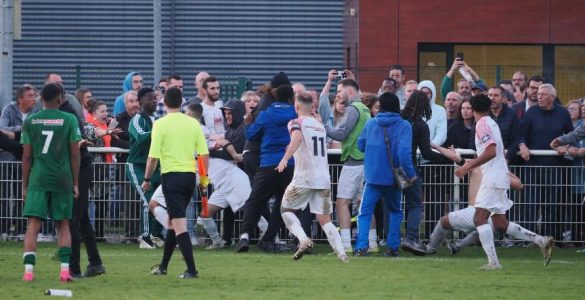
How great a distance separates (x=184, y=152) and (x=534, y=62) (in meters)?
16.2

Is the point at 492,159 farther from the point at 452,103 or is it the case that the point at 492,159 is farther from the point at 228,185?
the point at 452,103

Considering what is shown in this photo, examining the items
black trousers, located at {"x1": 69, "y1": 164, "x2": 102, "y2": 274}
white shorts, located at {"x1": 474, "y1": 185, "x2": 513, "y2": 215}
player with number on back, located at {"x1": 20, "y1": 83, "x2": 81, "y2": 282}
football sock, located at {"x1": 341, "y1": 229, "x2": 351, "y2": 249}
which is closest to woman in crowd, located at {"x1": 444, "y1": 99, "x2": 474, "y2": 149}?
football sock, located at {"x1": 341, "y1": 229, "x2": 351, "y2": 249}

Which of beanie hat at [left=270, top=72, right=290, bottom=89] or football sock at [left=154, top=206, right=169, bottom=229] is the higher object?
beanie hat at [left=270, top=72, right=290, bottom=89]

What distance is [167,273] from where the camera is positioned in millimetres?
14352

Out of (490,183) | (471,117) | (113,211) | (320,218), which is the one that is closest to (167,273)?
(320,218)

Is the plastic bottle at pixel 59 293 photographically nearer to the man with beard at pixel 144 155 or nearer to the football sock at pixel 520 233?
the football sock at pixel 520 233

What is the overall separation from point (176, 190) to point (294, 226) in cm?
248

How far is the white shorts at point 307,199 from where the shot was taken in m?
16.1

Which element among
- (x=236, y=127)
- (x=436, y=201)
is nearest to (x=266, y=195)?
(x=236, y=127)

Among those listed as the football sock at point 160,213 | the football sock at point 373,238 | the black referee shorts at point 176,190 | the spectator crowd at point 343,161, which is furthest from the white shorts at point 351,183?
the black referee shorts at point 176,190

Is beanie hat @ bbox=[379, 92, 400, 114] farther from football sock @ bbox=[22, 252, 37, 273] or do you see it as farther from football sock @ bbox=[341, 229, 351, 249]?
football sock @ bbox=[22, 252, 37, 273]

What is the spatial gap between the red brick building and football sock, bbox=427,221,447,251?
1141cm

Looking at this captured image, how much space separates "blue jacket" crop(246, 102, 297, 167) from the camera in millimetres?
17453

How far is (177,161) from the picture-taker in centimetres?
1372
